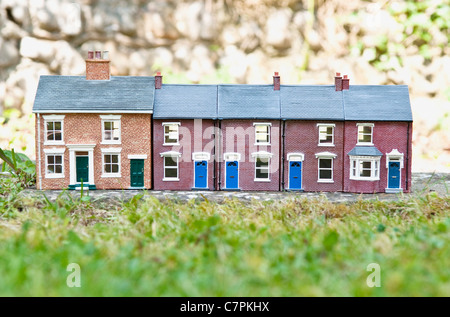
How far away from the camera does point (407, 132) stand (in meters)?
12.3

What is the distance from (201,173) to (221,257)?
7.14m

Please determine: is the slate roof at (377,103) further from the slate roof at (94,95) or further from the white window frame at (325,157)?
the slate roof at (94,95)

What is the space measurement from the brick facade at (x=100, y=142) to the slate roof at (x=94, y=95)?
0.79 ft

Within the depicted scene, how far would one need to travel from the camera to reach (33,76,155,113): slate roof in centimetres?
1227

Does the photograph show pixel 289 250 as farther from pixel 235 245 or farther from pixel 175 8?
pixel 175 8

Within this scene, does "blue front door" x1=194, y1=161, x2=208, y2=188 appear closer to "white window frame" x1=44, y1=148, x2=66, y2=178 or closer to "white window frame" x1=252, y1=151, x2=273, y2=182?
"white window frame" x1=252, y1=151, x2=273, y2=182

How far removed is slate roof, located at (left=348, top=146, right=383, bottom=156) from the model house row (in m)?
0.03

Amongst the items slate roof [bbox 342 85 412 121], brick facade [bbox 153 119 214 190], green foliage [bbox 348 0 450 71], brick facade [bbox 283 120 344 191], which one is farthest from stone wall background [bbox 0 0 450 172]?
brick facade [bbox 283 120 344 191]

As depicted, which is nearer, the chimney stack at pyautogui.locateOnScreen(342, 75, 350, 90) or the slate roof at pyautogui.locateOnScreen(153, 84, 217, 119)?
the slate roof at pyautogui.locateOnScreen(153, 84, 217, 119)

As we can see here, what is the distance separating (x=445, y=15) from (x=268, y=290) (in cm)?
1913

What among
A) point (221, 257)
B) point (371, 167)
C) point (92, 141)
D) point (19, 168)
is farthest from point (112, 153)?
point (221, 257)

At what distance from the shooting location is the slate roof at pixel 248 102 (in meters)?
12.6

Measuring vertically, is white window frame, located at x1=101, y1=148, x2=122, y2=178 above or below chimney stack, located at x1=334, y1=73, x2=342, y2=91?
below

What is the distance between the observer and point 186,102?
12.9m
